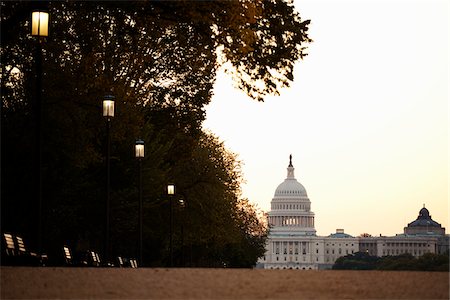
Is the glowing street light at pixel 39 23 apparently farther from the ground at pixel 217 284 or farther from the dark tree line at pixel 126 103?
the ground at pixel 217 284

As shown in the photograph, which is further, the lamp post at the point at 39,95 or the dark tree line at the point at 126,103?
the dark tree line at the point at 126,103

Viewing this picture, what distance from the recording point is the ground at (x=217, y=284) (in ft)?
58.0

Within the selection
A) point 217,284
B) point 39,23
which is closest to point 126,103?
point 39,23

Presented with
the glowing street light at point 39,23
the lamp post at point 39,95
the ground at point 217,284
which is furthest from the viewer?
the glowing street light at point 39,23

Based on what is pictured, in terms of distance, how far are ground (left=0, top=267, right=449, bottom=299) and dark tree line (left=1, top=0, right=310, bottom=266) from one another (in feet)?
29.6

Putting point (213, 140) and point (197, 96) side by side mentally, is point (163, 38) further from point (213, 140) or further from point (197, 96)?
point (213, 140)

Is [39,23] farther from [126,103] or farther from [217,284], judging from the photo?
[126,103]

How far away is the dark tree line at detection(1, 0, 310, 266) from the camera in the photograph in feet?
107

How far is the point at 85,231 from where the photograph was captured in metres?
54.5

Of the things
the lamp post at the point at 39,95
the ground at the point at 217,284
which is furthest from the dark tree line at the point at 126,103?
the ground at the point at 217,284

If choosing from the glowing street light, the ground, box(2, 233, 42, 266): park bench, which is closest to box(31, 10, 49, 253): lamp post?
the glowing street light

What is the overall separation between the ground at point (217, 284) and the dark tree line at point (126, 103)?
902 centimetres

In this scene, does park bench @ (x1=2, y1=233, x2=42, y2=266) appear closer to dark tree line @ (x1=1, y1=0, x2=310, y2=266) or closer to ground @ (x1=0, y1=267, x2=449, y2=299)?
dark tree line @ (x1=1, y1=0, x2=310, y2=266)

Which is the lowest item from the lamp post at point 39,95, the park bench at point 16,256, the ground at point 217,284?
the ground at point 217,284
